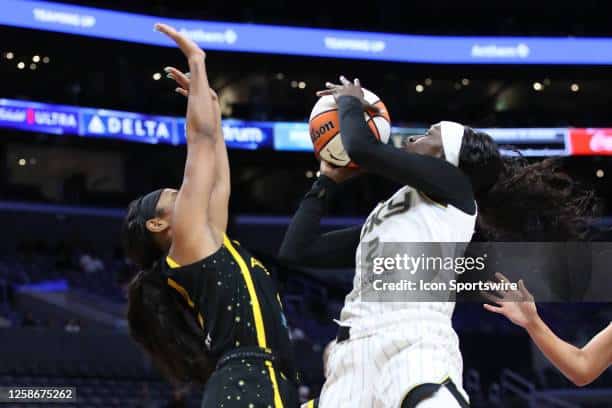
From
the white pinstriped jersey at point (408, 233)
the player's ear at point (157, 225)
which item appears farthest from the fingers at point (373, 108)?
the player's ear at point (157, 225)

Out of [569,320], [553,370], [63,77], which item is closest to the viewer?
[553,370]

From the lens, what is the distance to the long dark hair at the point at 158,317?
152 inches

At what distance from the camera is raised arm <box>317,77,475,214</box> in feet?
11.0

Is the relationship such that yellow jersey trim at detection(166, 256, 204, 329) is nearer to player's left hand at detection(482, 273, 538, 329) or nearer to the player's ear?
the player's ear

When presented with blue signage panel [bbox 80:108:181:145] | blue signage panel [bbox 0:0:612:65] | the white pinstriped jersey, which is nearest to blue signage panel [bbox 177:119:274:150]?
blue signage panel [bbox 80:108:181:145]

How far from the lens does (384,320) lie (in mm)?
3396

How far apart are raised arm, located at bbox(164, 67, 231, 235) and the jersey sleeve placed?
73 centimetres

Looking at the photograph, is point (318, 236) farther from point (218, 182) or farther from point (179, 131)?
point (179, 131)

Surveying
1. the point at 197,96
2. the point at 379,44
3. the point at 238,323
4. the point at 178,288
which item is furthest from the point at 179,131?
the point at 238,323

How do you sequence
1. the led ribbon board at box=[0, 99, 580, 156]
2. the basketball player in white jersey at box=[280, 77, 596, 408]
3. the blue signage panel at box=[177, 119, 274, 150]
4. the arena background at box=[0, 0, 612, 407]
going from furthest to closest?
the blue signage panel at box=[177, 119, 274, 150] → the led ribbon board at box=[0, 99, 580, 156] → the arena background at box=[0, 0, 612, 407] → the basketball player in white jersey at box=[280, 77, 596, 408]

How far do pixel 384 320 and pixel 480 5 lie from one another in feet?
92.6

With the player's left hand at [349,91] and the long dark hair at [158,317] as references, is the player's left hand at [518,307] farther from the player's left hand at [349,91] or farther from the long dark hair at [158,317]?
the long dark hair at [158,317]

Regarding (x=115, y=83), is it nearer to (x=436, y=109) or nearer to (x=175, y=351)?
(x=436, y=109)

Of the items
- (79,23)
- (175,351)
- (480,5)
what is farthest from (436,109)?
(175,351)
